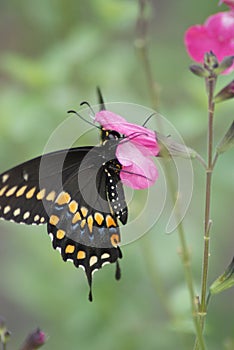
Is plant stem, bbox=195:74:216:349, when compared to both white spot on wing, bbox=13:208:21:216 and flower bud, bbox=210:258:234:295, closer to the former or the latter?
flower bud, bbox=210:258:234:295

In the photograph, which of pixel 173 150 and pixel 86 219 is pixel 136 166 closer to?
pixel 173 150

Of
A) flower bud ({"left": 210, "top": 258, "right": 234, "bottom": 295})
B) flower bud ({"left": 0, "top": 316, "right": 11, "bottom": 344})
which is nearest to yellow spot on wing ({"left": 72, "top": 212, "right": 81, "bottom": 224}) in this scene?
flower bud ({"left": 0, "top": 316, "right": 11, "bottom": 344})

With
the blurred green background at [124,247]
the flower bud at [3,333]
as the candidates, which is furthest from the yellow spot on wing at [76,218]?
the blurred green background at [124,247]

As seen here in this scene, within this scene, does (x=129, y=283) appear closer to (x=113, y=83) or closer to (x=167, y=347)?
(x=167, y=347)

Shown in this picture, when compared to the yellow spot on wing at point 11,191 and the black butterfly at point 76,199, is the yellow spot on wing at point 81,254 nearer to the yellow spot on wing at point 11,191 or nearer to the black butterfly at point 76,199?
the black butterfly at point 76,199

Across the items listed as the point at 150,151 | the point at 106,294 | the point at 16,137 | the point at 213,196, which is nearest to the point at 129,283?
the point at 106,294

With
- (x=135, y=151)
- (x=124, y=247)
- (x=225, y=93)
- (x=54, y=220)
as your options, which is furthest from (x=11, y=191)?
(x=124, y=247)
